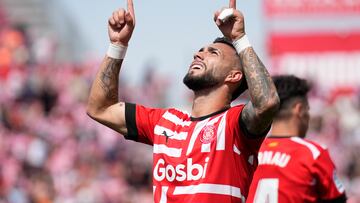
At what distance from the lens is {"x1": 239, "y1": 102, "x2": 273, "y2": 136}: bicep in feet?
17.7

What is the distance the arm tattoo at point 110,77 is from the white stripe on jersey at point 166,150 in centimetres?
53

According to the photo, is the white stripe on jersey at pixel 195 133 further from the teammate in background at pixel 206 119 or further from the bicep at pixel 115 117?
the bicep at pixel 115 117

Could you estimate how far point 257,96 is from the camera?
543 cm

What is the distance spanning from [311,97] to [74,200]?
19.3 ft

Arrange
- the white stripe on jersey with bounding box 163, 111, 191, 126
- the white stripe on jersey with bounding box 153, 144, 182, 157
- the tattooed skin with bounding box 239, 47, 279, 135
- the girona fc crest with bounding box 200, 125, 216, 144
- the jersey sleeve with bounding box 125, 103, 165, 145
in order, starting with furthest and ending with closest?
1. the jersey sleeve with bounding box 125, 103, 165, 145
2. the white stripe on jersey with bounding box 163, 111, 191, 126
3. the white stripe on jersey with bounding box 153, 144, 182, 157
4. the girona fc crest with bounding box 200, 125, 216, 144
5. the tattooed skin with bounding box 239, 47, 279, 135

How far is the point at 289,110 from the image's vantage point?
6.72 metres

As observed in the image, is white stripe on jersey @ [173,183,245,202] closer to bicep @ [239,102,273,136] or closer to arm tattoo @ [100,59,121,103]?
bicep @ [239,102,273,136]

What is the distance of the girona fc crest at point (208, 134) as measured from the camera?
567 cm

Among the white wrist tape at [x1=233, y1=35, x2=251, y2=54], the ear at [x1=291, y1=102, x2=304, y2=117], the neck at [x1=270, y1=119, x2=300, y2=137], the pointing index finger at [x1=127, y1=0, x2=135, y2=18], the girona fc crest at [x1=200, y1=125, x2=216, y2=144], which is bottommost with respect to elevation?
the neck at [x1=270, y1=119, x2=300, y2=137]

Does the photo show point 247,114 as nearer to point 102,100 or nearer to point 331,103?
point 102,100

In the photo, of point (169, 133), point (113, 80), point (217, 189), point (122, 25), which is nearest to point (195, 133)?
point (169, 133)

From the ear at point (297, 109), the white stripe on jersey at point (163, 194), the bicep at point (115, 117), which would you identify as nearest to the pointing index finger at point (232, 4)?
the bicep at point (115, 117)

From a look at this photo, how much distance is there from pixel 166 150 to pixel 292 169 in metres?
0.90

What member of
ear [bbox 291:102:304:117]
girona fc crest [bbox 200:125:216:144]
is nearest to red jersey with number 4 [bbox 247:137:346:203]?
ear [bbox 291:102:304:117]
